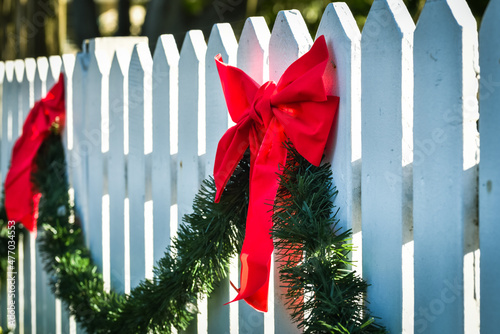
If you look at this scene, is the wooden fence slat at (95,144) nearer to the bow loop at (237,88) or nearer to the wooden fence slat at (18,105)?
the wooden fence slat at (18,105)

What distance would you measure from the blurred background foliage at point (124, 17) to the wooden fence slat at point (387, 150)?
4.14m

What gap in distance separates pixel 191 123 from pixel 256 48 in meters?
0.48

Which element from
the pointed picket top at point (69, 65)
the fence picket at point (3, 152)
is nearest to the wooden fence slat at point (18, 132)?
the fence picket at point (3, 152)

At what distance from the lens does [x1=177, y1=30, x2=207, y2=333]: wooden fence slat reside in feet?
7.34

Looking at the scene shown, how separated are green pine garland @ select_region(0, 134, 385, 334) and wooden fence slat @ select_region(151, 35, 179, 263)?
0.32 metres

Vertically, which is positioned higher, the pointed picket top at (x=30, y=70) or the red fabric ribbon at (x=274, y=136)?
the pointed picket top at (x=30, y=70)

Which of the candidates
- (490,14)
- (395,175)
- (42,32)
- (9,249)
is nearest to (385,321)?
(395,175)

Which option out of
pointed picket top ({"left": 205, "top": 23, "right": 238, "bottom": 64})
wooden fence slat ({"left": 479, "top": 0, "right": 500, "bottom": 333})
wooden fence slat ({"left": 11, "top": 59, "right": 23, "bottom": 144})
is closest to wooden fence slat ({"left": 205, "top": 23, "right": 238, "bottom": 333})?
Answer: pointed picket top ({"left": 205, "top": 23, "right": 238, "bottom": 64})

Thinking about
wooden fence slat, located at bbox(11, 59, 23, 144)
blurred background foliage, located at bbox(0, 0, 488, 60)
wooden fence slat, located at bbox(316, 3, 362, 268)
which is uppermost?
blurred background foliage, located at bbox(0, 0, 488, 60)

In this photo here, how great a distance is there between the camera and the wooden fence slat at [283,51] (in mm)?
1803

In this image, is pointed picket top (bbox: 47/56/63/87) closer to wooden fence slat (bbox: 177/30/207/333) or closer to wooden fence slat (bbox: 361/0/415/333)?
wooden fence slat (bbox: 177/30/207/333)

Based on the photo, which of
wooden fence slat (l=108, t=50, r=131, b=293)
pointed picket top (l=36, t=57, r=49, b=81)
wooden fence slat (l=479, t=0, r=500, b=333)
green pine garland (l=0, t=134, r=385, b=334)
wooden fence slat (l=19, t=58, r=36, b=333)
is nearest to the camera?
wooden fence slat (l=479, t=0, r=500, b=333)

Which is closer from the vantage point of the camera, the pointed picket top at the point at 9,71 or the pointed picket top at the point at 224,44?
the pointed picket top at the point at 224,44

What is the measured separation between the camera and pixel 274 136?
5.52 feet
